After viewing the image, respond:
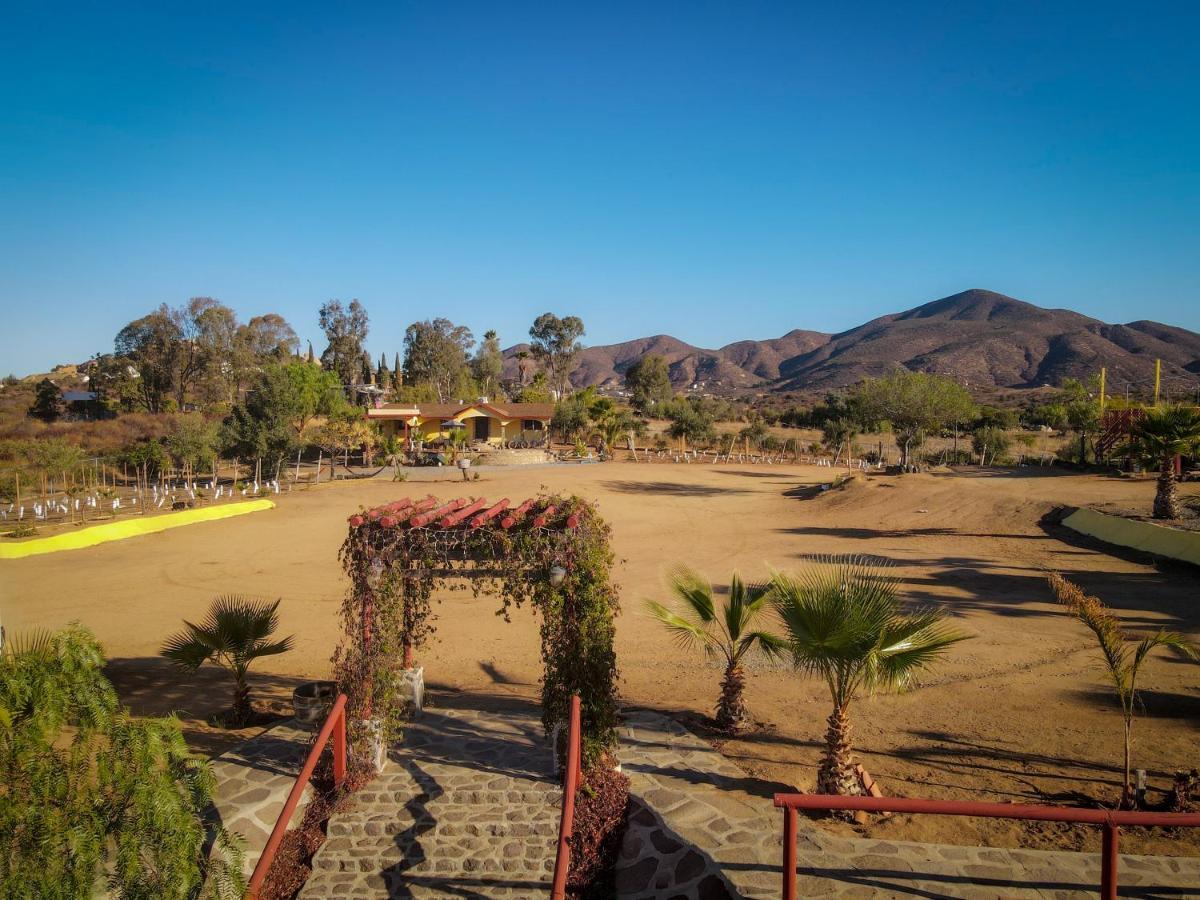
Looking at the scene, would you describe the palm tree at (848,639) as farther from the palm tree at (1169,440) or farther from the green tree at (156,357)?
the green tree at (156,357)

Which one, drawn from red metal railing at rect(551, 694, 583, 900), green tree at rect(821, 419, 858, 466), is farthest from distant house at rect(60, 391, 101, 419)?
red metal railing at rect(551, 694, 583, 900)

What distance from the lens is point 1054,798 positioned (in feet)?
21.1

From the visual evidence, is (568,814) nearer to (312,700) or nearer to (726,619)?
(726,619)

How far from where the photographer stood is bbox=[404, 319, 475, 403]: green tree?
81375 mm

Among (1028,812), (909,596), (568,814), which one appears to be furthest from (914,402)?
(568,814)

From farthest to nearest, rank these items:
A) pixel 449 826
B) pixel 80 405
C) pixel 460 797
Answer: pixel 80 405, pixel 460 797, pixel 449 826

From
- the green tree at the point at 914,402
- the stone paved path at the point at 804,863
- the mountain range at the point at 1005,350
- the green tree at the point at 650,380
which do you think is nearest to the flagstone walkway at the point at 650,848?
the stone paved path at the point at 804,863

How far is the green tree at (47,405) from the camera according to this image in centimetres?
5628

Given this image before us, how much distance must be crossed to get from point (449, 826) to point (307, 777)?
1.60m

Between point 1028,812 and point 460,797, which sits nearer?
point 1028,812

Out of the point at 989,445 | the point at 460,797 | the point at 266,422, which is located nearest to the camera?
the point at 460,797

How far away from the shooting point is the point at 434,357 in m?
81.6

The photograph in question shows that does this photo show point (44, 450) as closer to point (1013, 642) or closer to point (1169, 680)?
point (1013, 642)

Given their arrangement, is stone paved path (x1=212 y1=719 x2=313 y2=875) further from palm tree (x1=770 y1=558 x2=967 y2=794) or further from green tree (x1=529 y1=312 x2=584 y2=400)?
green tree (x1=529 y1=312 x2=584 y2=400)
